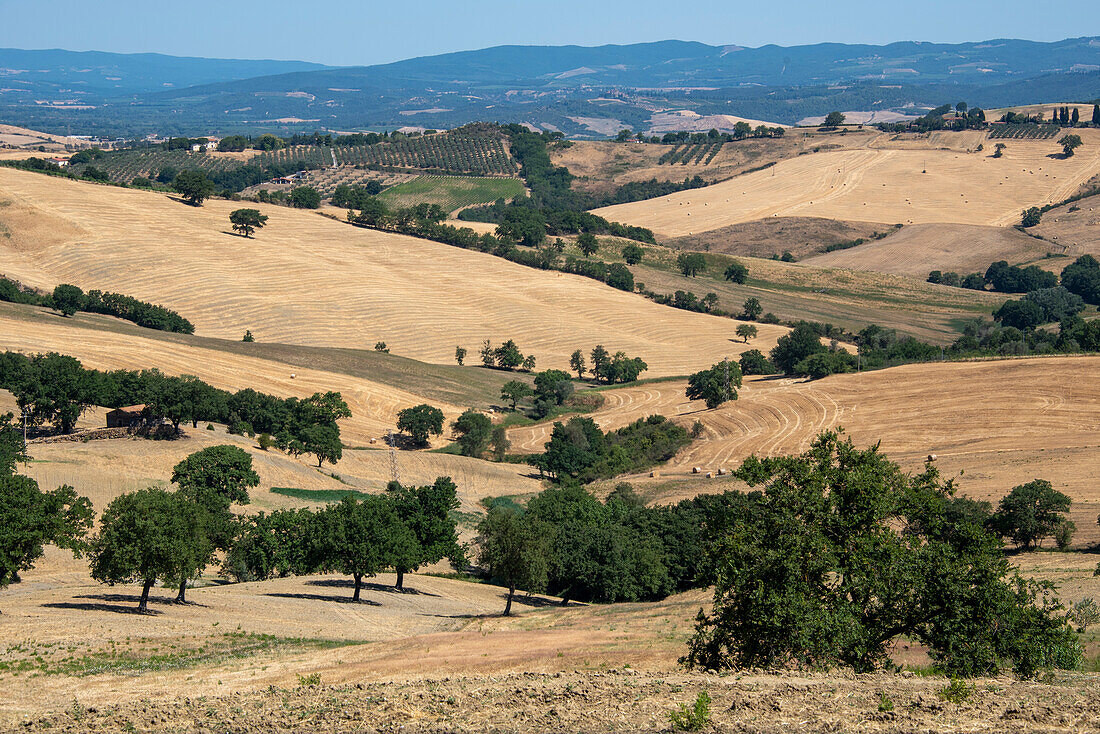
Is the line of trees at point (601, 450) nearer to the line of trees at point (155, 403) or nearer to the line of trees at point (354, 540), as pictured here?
the line of trees at point (155, 403)

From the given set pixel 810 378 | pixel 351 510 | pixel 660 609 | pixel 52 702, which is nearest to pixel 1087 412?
pixel 810 378

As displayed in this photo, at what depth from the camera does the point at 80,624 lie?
3784 centimetres

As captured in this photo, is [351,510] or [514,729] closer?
[514,729]

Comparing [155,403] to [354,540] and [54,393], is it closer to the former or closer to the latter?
[54,393]

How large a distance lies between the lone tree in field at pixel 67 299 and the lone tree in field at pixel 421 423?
46.2 metres

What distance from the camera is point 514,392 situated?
113438 mm

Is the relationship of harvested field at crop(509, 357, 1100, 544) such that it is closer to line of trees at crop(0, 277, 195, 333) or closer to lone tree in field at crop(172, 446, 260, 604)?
lone tree in field at crop(172, 446, 260, 604)

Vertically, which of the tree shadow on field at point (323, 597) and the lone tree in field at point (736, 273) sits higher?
the lone tree in field at point (736, 273)

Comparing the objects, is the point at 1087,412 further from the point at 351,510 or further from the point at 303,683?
the point at 303,683

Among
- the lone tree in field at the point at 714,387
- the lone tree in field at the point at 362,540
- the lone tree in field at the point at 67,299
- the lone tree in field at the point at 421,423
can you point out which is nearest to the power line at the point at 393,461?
the lone tree in field at the point at 421,423

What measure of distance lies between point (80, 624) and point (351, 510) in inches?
679

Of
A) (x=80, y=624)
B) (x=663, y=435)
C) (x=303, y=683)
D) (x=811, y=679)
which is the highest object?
(x=811, y=679)

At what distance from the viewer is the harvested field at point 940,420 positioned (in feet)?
242

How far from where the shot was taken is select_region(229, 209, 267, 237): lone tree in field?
16812cm
